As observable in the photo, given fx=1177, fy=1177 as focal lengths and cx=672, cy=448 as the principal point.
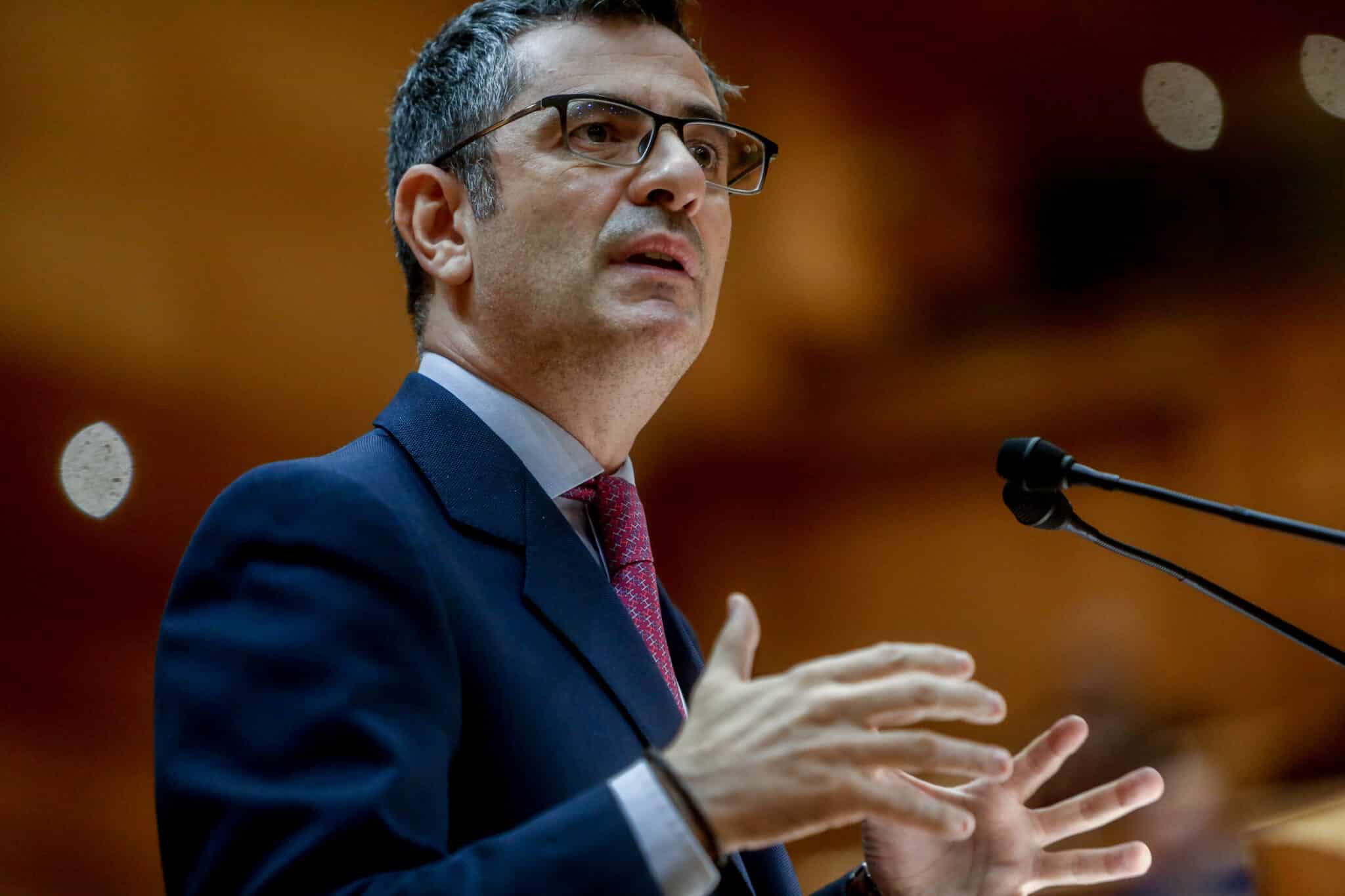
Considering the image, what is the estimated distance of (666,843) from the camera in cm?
78

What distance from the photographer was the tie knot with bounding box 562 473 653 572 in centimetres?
127

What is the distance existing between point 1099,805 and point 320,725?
30.7 inches

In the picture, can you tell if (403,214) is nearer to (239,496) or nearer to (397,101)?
(397,101)

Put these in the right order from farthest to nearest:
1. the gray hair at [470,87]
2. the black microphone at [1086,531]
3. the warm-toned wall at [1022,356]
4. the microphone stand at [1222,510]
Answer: the warm-toned wall at [1022,356], the gray hair at [470,87], the black microphone at [1086,531], the microphone stand at [1222,510]

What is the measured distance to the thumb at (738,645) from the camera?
33.1 inches

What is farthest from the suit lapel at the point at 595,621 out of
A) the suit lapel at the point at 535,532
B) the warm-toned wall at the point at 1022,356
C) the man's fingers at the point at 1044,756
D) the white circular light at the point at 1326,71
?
the white circular light at the point at 1326,71

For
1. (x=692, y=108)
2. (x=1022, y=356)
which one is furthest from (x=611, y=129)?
(x=1022, y=356)

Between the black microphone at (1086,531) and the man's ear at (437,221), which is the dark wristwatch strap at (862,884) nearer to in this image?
the black microphone at (1086,531)

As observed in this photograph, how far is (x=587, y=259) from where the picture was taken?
1.30 meters

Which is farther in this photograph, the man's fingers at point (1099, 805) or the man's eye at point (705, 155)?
the man's eye at point (705, 155)

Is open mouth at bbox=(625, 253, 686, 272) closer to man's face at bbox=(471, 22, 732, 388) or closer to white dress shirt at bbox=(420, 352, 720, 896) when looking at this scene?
man's face at bbox=(471, 22, 732, 388)

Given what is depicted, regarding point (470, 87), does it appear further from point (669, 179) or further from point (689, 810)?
point (689, 810)

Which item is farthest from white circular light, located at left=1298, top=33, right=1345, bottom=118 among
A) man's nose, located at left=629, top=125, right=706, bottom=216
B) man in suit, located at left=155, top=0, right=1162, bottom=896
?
man's nose, located at left=629, top=125, right=706, bottom=216

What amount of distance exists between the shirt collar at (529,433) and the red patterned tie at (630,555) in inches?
0.8
